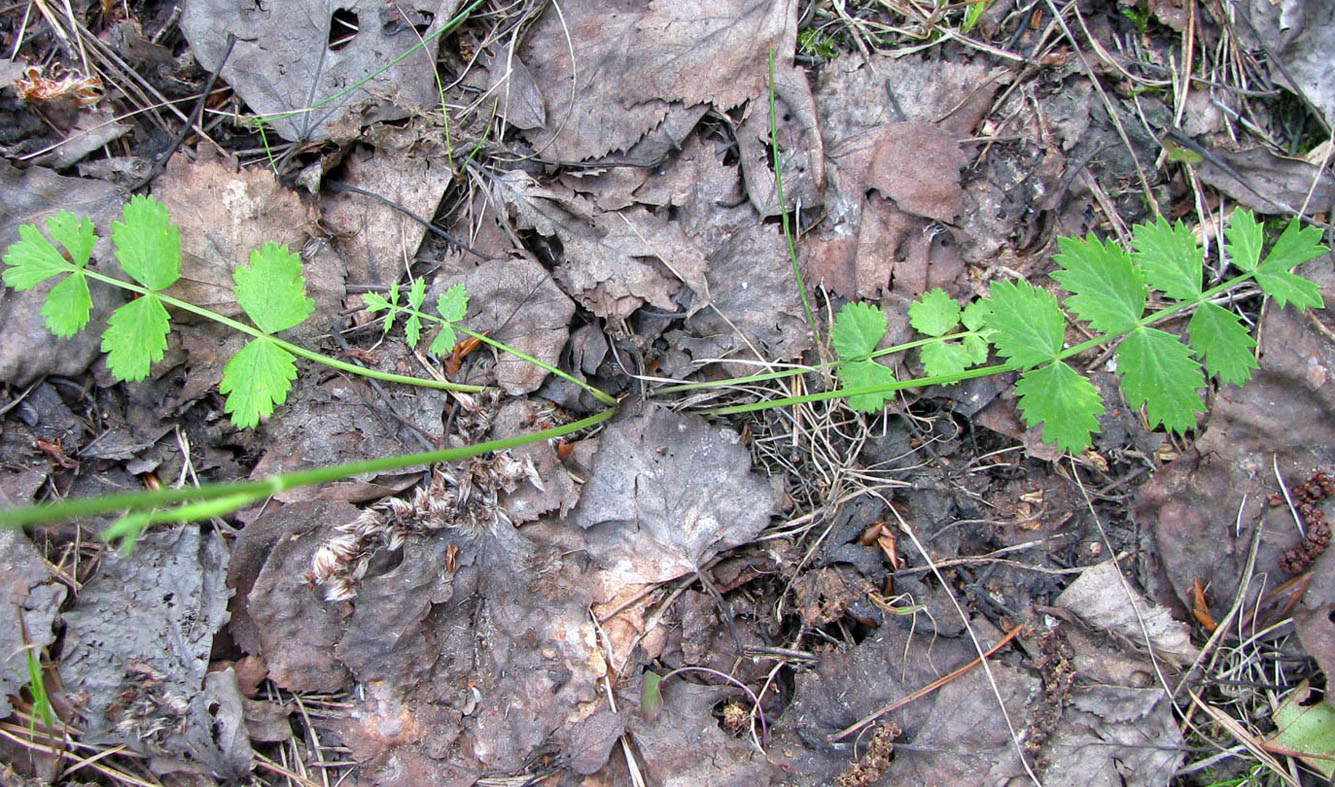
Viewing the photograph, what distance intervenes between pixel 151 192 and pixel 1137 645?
401 cm

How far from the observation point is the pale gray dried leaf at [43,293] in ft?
9.12

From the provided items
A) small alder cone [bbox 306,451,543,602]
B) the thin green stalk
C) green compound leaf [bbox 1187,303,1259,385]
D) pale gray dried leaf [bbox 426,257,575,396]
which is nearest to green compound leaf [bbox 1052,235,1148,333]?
green compound leaf [bbox 1187,303,1259,385]

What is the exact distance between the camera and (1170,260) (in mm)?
2422

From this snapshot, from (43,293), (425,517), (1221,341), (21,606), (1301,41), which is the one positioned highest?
(1301,41)

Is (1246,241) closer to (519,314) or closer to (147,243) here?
(519,314)

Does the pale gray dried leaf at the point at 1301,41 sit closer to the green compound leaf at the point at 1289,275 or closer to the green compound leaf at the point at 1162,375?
the green compound leaf at the point at 1289,275

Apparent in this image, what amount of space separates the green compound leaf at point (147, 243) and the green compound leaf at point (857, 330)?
91.1 inches

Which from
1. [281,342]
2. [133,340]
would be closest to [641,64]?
[281,342]

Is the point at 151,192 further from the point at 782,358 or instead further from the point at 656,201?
the point at 782,358

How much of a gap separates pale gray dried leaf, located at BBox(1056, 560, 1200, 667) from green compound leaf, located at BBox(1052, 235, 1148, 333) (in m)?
1.04

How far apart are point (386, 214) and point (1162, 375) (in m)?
2.72

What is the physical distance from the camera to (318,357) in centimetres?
263

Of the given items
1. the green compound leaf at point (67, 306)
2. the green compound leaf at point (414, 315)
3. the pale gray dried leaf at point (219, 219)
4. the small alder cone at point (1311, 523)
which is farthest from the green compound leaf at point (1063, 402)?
the green compound leaf at point (67, 306)

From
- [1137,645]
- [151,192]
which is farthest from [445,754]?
[1137,645]
